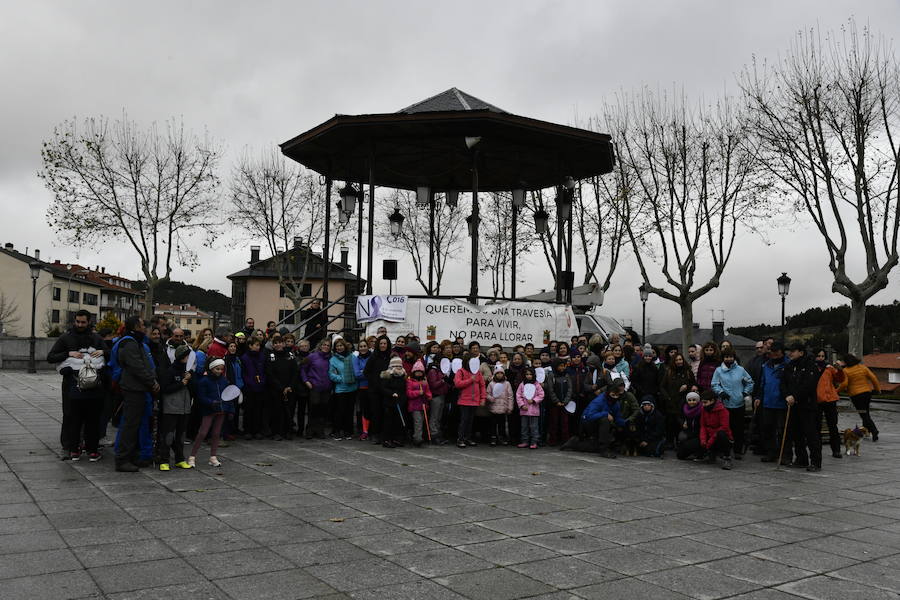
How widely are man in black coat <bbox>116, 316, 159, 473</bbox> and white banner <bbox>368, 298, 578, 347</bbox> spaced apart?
5.26 m

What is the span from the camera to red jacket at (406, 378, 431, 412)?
11.3 m

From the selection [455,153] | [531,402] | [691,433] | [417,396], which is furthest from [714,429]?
[455,153]

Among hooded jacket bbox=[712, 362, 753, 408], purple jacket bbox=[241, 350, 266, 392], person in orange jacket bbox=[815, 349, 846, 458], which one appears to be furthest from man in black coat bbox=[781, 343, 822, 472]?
purple jacket bbox=[241, 350, 266, 392]

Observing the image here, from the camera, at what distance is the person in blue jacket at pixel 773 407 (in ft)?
34.7

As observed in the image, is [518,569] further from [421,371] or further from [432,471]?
[421,371]

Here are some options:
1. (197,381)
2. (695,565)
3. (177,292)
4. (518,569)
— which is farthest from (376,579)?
(177,292)

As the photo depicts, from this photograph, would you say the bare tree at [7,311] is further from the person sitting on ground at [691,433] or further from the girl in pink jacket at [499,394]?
the person sitting on ground at [691,433]

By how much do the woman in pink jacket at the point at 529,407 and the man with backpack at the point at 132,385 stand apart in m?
5.64

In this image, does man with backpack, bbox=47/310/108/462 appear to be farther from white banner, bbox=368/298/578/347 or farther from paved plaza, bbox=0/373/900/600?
white banner, bbox=368/298/578/347

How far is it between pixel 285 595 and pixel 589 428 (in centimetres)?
744

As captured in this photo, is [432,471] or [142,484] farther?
[432,471]

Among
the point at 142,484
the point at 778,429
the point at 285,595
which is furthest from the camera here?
the point at 778,429

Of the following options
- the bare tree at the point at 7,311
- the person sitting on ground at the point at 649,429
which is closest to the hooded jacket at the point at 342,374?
the person sitting on ground at the point at 649,429

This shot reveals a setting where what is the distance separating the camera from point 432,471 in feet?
29.6
